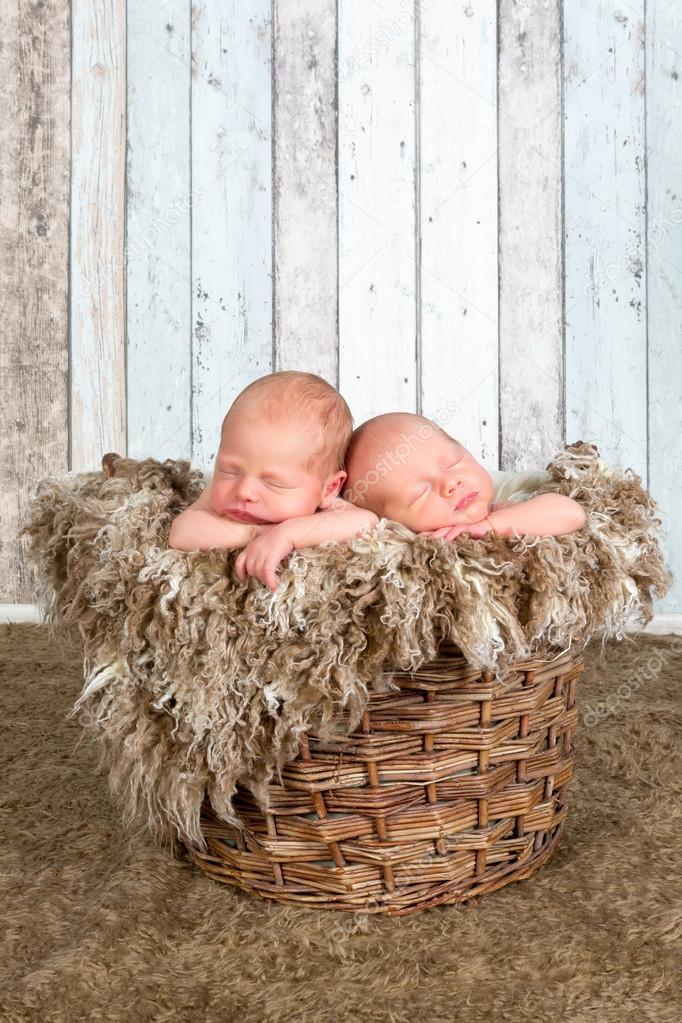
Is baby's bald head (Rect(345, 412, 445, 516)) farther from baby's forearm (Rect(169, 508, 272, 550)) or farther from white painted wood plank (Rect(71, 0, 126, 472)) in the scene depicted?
white painted wood plank (Rect(71, 0, 126, 472))

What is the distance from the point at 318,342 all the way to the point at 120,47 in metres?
0.70

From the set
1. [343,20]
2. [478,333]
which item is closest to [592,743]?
[478,333]

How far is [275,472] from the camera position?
3.33 feet

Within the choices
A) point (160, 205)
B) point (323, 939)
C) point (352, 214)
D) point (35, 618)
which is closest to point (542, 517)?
point (323, 939)

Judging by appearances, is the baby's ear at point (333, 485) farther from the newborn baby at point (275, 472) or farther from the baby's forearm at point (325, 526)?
the baby's forearm at point (325, 526)

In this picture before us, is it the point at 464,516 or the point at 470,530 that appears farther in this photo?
the point at 464,516

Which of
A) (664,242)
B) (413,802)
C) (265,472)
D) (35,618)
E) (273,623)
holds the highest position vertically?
(664,242)

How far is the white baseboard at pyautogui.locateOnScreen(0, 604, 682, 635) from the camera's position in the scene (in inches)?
84.4

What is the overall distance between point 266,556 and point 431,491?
0.25 m

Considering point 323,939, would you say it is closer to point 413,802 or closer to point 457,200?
point 413,802

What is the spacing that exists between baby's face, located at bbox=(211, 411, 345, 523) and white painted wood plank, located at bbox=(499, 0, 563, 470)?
3.71 feet

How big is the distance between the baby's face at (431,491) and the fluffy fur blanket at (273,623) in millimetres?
123

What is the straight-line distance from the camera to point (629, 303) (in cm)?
207

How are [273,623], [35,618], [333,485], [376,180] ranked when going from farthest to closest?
[35,618] < [376,180] < [333,485] < [273,623]
